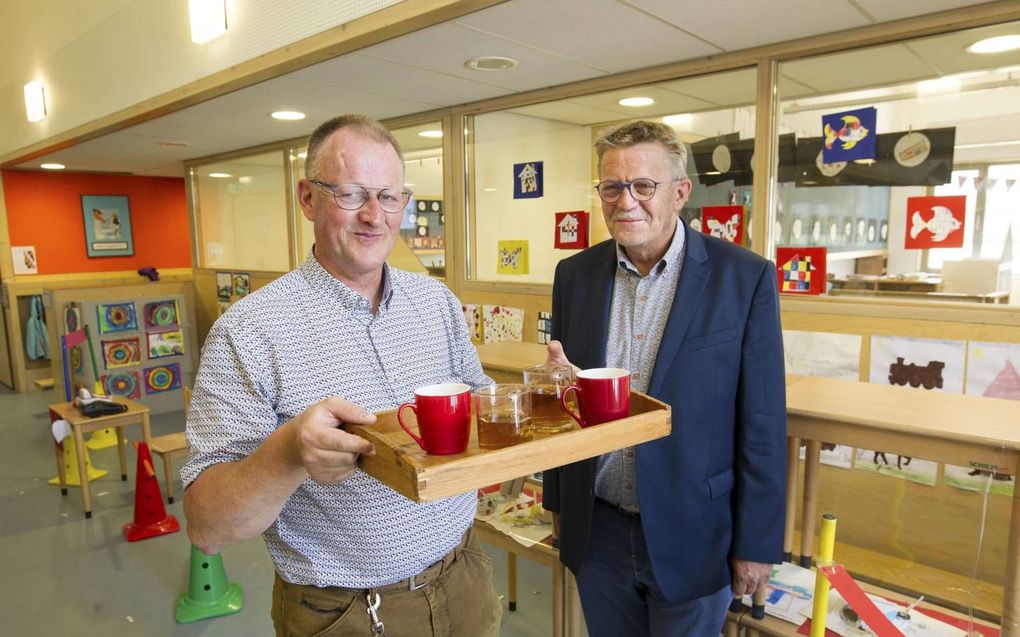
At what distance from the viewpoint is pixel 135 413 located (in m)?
4.27

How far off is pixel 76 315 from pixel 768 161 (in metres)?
6.22

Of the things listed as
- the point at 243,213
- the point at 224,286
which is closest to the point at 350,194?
the point at 243,213

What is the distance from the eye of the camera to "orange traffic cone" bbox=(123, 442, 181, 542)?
374 centimetres

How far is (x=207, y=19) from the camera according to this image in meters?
3.44

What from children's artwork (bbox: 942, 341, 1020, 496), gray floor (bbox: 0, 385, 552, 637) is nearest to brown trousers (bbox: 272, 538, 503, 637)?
gray floor (bbox: 0, 385, 552, 637)

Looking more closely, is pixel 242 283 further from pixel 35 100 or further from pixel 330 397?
pixel 330 397

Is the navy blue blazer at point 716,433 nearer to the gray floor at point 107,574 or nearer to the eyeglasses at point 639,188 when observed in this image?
the eyeglasses at point 639,188

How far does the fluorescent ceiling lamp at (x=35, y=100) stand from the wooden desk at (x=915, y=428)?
6.73 m

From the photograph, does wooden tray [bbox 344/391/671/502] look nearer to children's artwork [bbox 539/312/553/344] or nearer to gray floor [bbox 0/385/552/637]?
gray floor [bbox 0/385/552/637]

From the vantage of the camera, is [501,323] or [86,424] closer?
[501,323]

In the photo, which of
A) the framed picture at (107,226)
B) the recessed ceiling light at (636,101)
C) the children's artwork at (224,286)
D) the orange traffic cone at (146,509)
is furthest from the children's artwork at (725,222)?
the framed picture at (107,226)

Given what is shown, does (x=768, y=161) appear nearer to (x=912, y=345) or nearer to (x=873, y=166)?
(x=873, y=166)

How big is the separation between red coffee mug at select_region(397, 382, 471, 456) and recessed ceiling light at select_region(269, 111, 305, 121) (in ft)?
11.7

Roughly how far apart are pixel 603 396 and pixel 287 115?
12.1ft
